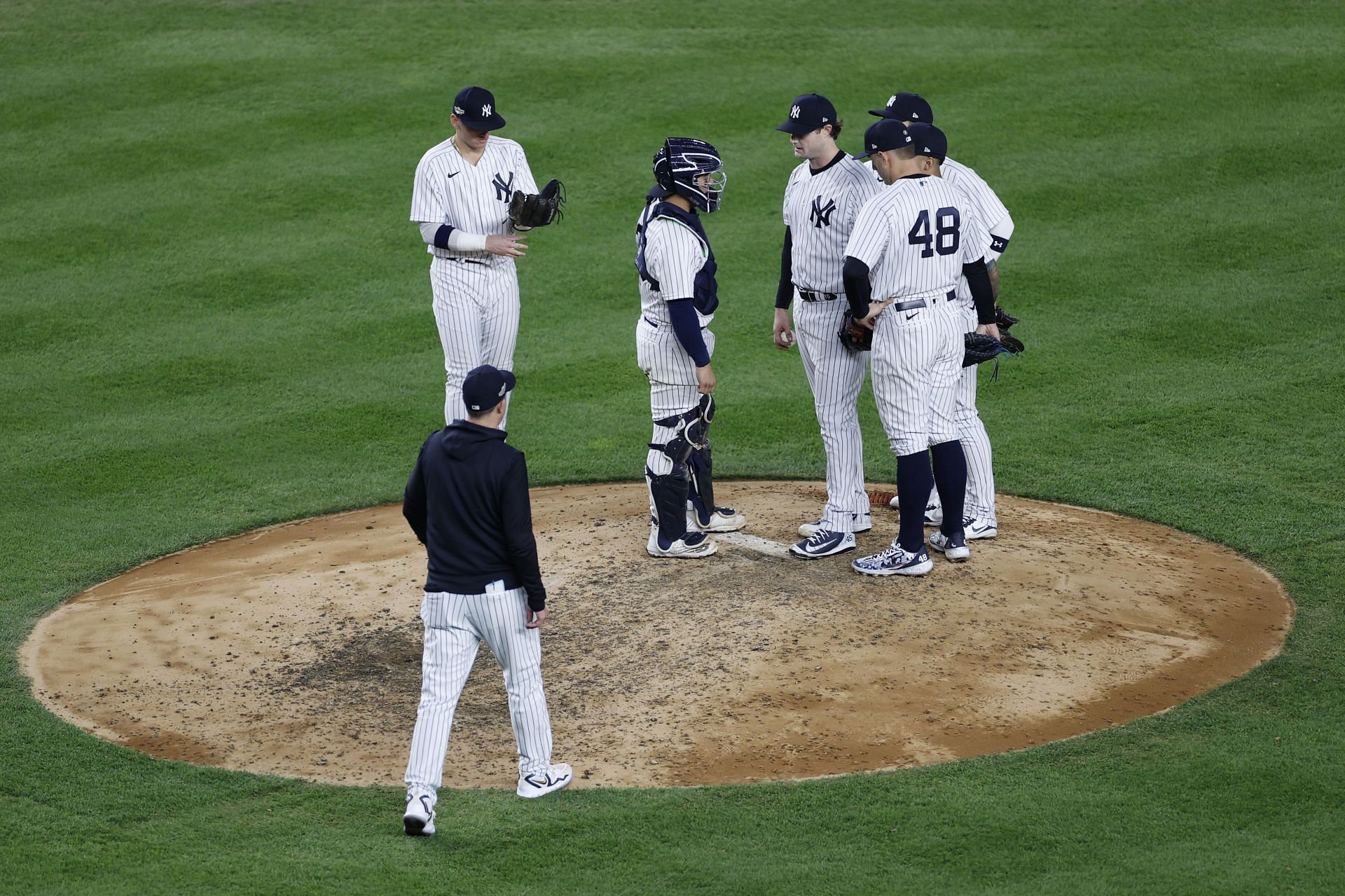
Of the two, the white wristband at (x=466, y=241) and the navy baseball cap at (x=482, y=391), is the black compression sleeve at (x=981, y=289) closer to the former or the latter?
the white wristband at (x=466, y=241)

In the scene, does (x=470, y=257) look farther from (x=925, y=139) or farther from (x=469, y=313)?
(x=925, y=139)

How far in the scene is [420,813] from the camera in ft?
14.6

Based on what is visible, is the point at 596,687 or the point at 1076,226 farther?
the point at 1076,226

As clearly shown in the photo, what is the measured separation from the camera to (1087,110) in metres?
12.8

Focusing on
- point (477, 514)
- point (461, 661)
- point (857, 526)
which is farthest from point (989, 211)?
point (461, 661)

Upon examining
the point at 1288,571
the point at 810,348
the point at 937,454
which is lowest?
the point at 1288,571

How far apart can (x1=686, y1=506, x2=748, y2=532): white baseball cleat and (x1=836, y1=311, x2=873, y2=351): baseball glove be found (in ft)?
3.45

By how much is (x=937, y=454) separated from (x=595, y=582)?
164cm

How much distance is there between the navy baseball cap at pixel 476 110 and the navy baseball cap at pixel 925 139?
196cm

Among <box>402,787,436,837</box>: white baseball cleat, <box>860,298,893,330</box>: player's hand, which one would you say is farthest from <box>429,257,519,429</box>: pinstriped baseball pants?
<box>402,787,436,837</box>: white baseball cleat

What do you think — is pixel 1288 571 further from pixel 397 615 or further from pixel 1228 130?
pixel 1228 130

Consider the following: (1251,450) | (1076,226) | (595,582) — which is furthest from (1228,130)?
(595,582)

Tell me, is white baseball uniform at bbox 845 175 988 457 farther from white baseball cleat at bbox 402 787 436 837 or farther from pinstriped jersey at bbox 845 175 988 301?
white baseball cleat at bbox 402 787 436 837

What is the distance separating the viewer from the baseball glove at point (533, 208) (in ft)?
23.1
